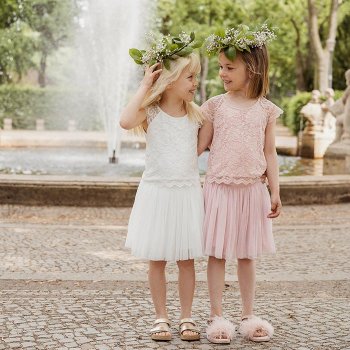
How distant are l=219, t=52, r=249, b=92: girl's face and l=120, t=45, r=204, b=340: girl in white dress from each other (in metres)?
0.15

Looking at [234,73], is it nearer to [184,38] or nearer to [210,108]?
[210,108]

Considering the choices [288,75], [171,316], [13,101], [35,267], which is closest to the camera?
[171,316]

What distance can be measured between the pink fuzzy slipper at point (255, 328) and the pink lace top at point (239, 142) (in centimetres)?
75

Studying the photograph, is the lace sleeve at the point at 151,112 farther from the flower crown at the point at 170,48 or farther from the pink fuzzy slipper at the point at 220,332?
the pink fuzzy slipper at the point at 220,332

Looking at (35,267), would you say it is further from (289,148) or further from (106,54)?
(106,54)

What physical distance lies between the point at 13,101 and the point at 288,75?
929 inches

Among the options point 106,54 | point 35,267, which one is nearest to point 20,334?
point 35,267

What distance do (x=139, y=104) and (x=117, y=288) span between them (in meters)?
1.72

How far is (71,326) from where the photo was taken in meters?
4.36

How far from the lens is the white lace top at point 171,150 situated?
4207 mm

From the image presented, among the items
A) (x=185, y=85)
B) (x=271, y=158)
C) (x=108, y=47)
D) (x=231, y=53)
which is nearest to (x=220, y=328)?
(x=271, y=158)

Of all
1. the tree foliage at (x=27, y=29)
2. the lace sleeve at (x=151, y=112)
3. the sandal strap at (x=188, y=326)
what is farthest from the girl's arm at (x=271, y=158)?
the tree foliage at (x=27, y=29)

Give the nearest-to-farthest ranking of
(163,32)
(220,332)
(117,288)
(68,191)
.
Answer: (220,332), (117,288), (68,191), (163,32)

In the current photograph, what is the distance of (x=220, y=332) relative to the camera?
408 centimetres
